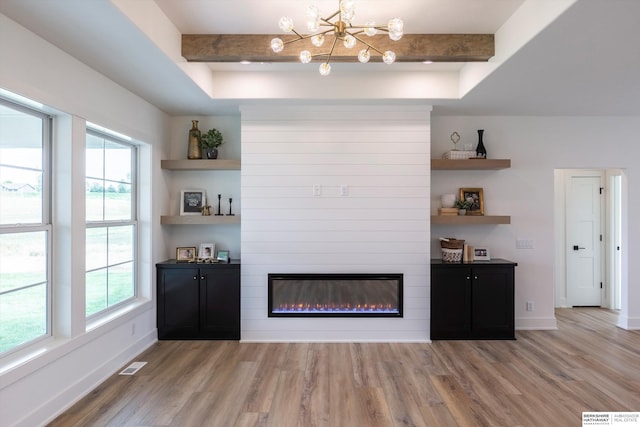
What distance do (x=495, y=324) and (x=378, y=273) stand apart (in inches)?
57.8

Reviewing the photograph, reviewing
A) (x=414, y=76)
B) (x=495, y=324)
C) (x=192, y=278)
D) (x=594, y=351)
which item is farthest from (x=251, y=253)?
(x=594, y=351)

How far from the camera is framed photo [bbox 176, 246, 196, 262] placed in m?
4.10

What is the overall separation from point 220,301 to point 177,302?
508 mm

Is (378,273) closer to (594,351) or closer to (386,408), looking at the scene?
(386,408)

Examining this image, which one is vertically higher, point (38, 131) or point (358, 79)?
point (358, 79)

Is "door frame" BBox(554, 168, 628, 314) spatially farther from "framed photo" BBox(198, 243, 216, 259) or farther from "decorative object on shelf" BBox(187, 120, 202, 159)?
"decorative object on shelf" BBox(187, 120, 202, 159)

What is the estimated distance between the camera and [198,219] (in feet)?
13.3

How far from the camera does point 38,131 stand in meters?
2.56

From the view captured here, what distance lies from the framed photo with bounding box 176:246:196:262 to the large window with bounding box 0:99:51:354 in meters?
1.54

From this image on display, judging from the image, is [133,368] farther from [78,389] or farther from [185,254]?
[185,254]

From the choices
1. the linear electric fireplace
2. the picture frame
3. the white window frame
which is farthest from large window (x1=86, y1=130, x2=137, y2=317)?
the linear electric fireplace

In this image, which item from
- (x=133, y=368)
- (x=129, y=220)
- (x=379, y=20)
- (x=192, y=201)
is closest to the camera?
(x=379, y=20)

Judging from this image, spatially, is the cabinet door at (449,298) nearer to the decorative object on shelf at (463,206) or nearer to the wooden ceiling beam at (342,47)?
the decorative object on shelf at (463,206)

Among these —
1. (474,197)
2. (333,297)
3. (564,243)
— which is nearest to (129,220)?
(333,297)
